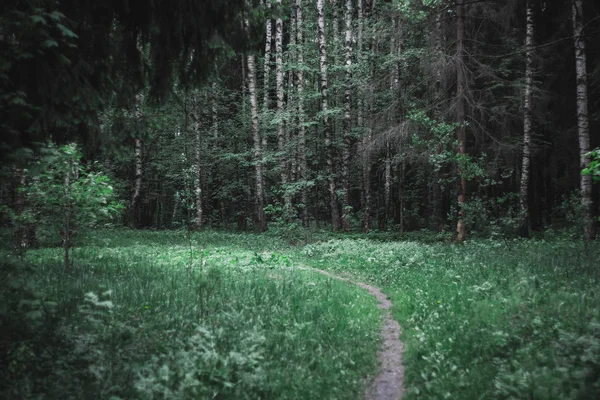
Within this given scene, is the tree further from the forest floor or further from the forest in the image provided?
the forest floor

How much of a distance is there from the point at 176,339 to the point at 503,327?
5003 mm

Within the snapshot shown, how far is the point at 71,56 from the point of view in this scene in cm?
500

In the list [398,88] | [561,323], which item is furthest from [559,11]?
[561,323]

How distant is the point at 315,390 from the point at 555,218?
40.9 meters

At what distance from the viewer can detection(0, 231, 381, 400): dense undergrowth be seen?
412cm

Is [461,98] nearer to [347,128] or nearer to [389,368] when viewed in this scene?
[347,128]

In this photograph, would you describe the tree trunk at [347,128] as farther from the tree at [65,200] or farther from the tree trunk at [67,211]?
the tree trunk at [67,211]

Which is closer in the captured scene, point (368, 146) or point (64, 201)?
point (64, 201)

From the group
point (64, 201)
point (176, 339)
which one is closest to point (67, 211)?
point (64, 201)

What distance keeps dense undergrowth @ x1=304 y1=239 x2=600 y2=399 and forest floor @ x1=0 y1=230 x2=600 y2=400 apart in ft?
0.08

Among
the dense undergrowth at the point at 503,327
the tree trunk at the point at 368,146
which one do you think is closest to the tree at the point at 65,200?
the dense undergrowth at the point at 503,327

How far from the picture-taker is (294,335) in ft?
19.6

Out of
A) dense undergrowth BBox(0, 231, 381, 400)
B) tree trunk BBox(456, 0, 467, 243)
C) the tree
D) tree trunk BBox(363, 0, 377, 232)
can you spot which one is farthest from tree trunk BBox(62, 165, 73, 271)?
tree trunk BBox(456, 0, 467, 243)

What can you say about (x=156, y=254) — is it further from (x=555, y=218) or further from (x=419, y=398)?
(x=555, y=218)
